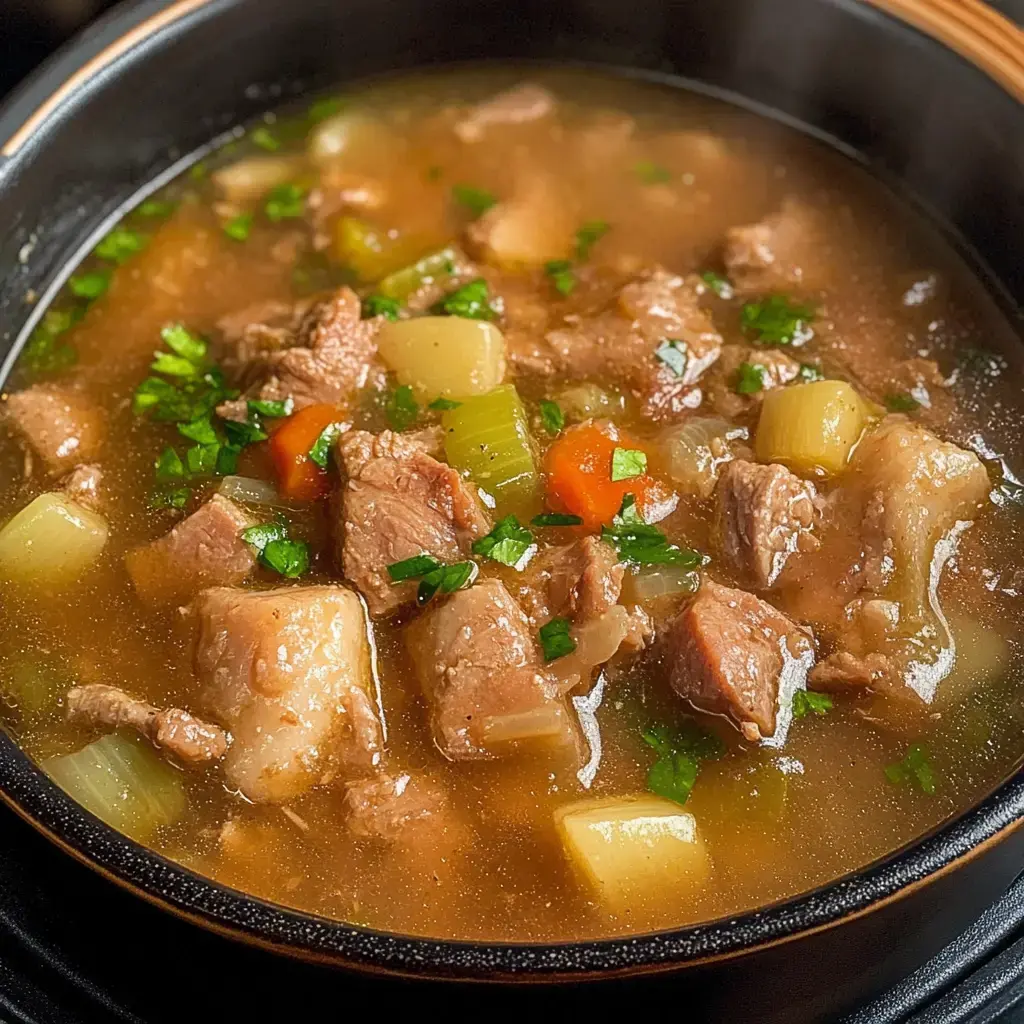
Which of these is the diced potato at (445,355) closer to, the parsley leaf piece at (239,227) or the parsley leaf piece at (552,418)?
the parsley leaf piece at (552,418)

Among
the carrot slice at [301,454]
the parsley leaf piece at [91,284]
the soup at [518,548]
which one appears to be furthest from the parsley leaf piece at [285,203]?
the carrot slice at [301,454]

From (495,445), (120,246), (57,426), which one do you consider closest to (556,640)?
(495,445)

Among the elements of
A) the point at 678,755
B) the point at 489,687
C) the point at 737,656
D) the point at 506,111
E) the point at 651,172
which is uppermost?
the point at 506,111

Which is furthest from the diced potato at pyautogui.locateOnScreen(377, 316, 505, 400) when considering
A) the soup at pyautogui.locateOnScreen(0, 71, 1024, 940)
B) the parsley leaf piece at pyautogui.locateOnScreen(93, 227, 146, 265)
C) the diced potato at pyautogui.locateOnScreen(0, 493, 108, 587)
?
the parsley leaf piece at pyautogui.locateOnScreen(93, 227, 146, 265)

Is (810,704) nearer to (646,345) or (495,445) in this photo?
(495,445)

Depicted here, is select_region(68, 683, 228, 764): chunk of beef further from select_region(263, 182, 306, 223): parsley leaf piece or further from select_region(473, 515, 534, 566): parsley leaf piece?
select_region(263, 182, 306, 223): parsley leaf piece

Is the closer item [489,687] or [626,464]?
[489,687]

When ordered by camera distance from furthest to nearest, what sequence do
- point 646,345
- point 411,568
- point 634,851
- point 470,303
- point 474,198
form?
1. point 474,198
2. point 470,303
3. point 646,345
4. point 411,568
5. point 634,851
